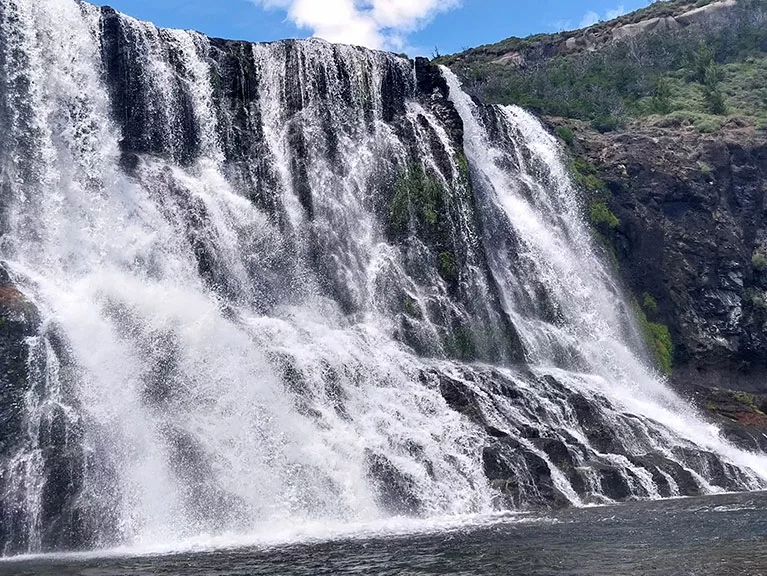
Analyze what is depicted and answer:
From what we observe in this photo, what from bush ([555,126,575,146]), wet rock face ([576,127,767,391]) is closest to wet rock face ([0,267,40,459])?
wet rock face ([576,127,767,391])

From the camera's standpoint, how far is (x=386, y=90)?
1608 inches

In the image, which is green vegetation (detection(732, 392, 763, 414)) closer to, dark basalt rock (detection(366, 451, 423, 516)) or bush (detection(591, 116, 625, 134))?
dark basalt rock (detection(366, 451, 423, 516))

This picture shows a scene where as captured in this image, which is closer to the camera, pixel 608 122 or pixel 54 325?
pixel 54 325

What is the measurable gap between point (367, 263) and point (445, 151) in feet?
24.6

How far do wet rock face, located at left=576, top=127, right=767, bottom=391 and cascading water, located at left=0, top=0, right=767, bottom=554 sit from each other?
11.7 ft

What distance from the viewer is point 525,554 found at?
15.5 meters

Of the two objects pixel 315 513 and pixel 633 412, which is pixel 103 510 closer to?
pixel 315 513

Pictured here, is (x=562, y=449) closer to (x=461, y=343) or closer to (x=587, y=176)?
(x=461, y=343)

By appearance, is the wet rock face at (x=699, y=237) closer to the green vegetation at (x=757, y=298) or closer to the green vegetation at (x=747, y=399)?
the green vegetation at (x=757, y=298)

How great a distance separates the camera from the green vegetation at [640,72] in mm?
59219

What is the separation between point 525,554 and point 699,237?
111 feet

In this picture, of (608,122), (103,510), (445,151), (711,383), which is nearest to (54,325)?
(103,510)

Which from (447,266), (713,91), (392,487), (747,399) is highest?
(713,91)

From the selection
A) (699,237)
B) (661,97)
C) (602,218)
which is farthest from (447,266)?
(661,97)
